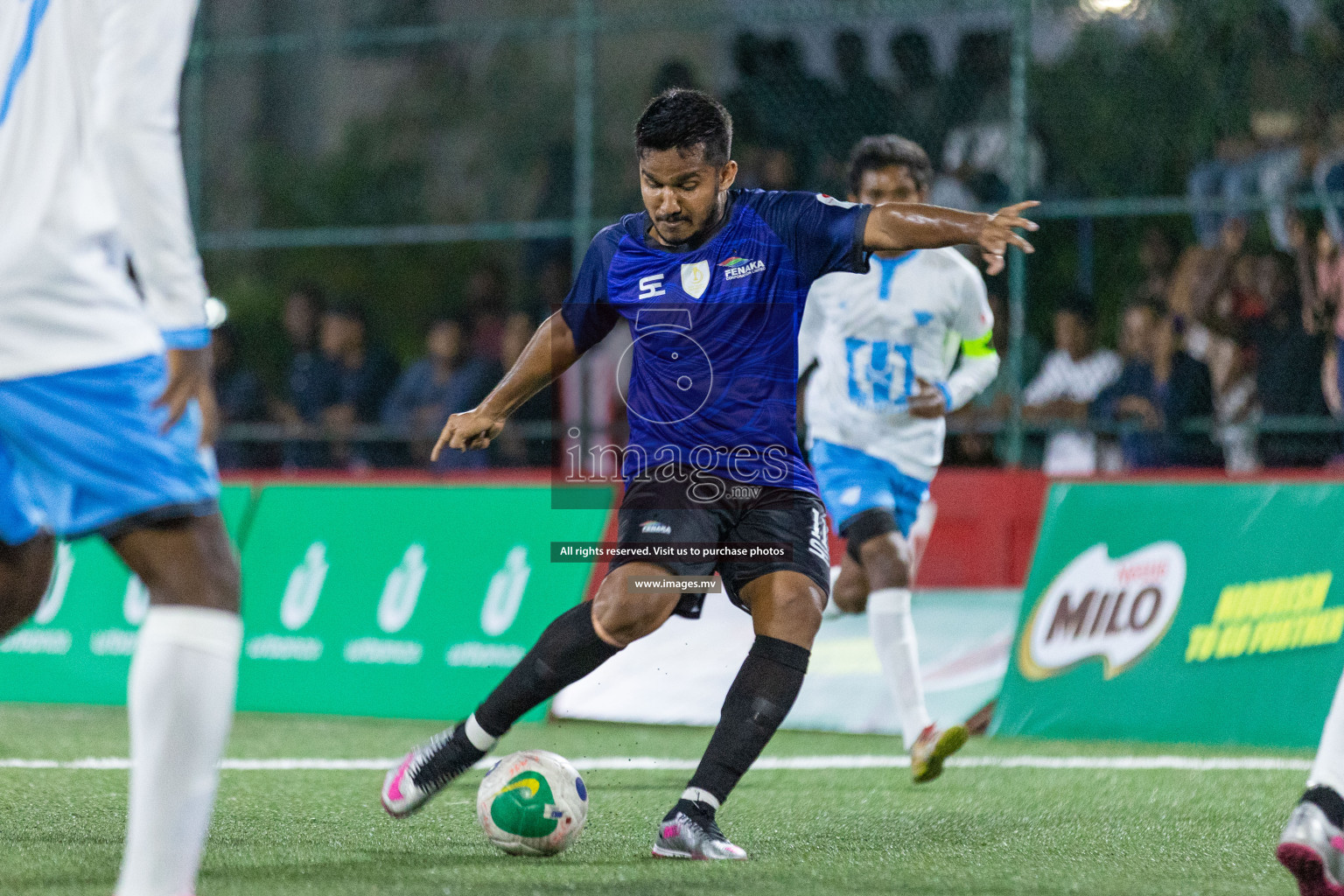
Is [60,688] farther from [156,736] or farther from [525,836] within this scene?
[156,736]

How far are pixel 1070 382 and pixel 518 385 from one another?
6509mm

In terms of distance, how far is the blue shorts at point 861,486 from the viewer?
722 centimetres

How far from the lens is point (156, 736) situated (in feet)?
10.7

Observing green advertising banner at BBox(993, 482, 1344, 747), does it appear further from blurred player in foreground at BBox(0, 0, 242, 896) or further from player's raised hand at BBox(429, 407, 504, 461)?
blurred player in foreground at BBox(0, 0, 242, 896)

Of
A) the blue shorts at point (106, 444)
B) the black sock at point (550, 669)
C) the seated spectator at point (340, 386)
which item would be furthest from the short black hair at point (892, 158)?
the seated spectator at point (340, 386)

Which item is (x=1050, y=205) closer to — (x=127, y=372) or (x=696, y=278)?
(x=696, y=278)

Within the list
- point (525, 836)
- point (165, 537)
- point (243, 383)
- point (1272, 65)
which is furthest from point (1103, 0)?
point (165, 537)

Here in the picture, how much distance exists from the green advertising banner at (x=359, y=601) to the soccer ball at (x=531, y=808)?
3.77m

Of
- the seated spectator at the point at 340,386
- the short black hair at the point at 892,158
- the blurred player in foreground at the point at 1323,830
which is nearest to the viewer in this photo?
the blurred player in foreground at the point at 1323,830

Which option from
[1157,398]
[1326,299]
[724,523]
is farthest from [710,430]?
[1326,299]

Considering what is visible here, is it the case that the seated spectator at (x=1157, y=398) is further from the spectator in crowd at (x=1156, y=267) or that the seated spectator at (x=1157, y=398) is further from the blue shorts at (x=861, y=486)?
the blue shorts at (x=861, y=486)

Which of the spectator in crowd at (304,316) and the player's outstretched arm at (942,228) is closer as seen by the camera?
the player's outstretched arm at (942,228)

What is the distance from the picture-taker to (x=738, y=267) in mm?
5008

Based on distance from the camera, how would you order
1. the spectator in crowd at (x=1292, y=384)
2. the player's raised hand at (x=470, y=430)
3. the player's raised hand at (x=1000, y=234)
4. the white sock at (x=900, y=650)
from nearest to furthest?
1. the player's raised hand at (x=1000, y=234)
2. the player's raised hand at (x=470, y=430)
3. the white sock at (x=900, y=650)
4. the spectator in crowd at (x=1292, y=384)
